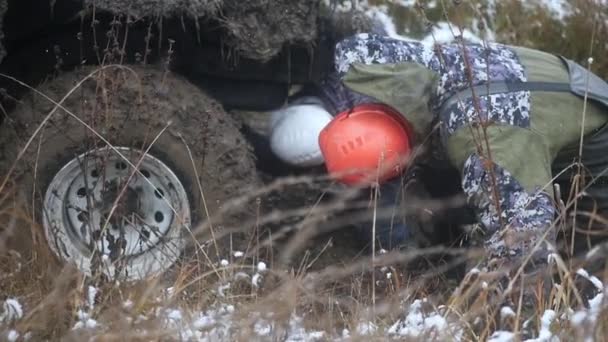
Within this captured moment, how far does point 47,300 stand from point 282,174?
2331 mm

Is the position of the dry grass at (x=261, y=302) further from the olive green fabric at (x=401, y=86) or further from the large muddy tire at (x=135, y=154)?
the olive green fabric at (x=401, y=86)

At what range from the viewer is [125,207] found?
427cm

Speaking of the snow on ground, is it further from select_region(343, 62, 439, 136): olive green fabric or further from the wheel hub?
select_region(343, 62, 439, 136): olive green fabric

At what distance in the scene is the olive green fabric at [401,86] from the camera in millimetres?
4730

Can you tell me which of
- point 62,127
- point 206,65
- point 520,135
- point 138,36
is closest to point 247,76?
point 206,65

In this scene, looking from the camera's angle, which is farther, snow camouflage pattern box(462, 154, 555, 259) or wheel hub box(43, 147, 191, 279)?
snow camouflage pattern box(462, 154, 555, 259)

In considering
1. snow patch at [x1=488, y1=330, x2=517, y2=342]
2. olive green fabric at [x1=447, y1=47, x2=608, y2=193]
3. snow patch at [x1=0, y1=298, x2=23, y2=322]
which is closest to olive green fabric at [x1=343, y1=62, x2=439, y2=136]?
olive green fabric at [x1=447, y1=47, x2=608, y2=193]

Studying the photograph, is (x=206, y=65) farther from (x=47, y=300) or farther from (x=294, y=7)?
(x=47, y=300)

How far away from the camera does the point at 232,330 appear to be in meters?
3.08

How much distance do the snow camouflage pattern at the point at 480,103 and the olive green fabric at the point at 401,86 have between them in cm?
3

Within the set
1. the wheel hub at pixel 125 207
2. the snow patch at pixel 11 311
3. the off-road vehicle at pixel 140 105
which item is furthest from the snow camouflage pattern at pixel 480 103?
the snow patch at pixel 11 311

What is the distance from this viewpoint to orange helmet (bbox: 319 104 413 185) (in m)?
4.72

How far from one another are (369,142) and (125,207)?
1016 millimetres

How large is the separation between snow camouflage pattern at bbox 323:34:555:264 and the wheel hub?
0.84 metres
